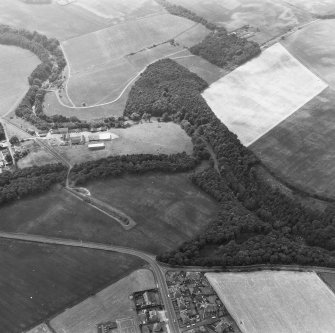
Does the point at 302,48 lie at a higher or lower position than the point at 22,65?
higher

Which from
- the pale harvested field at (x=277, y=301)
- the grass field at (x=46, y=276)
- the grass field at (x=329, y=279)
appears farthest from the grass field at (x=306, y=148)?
the grass field at (x=46, y=276)

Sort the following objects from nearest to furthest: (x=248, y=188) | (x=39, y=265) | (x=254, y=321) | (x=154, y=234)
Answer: (x=254, y=321), (x=39, y=265), (x=154, y=234), (x=248, y=188)

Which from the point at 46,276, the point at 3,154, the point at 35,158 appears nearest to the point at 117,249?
the point at 46,276

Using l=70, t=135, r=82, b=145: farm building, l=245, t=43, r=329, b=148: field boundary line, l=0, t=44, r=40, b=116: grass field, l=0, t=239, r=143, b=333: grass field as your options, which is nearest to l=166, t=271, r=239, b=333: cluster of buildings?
l=0, t=239, r=143, b=333: grass field

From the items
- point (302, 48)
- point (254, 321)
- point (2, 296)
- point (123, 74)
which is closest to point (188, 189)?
point (254, 321)

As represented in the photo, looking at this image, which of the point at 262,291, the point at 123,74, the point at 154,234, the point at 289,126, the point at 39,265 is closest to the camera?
the point at 262,291

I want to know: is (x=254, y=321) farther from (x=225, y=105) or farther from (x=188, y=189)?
(x=225, y=105)
